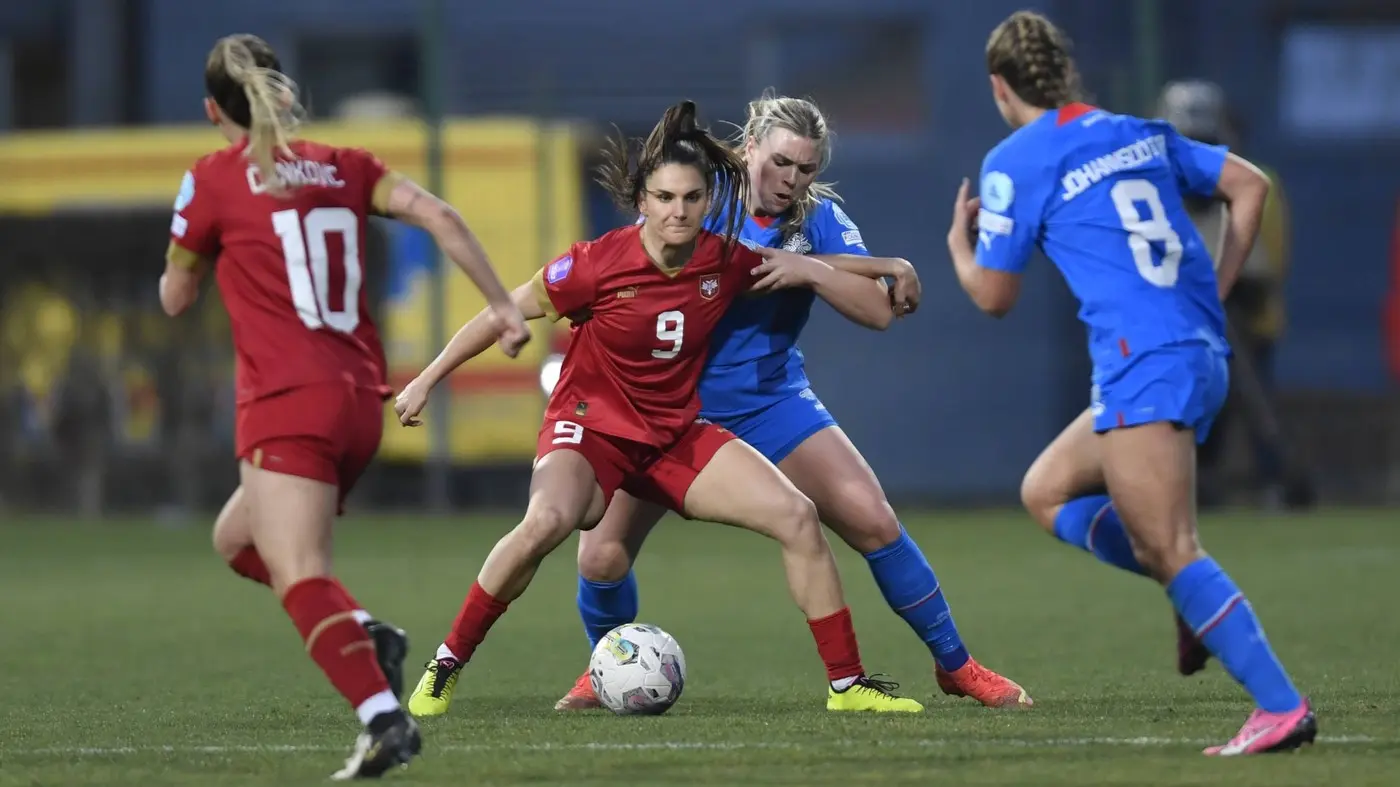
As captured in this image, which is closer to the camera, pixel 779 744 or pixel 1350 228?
pixel 779 744

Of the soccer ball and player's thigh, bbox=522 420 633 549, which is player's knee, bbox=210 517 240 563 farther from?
the soccer ball

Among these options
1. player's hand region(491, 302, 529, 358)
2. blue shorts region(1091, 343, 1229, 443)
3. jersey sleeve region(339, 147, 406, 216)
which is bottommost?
blue shorts region(1091, 343, 1229, 443)

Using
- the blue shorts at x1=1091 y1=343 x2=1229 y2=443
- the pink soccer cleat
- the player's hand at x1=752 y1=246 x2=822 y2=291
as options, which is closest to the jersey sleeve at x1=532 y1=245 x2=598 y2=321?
the player's hand at x1=752 y1=246 x2=822 y2=291

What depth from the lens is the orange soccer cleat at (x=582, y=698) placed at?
670 cm

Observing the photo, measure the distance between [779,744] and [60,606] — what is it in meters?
6.28

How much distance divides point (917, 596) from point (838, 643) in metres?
0.36

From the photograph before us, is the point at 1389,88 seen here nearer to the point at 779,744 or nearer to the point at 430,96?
the point at 430,96

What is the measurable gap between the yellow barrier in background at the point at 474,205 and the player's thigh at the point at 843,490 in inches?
419

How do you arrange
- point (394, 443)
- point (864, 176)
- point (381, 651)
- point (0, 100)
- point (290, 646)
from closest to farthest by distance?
point (381, 651) → point (290, 646) → point (394, 443) → point (864, 176) → point (0, 100)

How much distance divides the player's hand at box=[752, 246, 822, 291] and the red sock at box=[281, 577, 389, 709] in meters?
1.77

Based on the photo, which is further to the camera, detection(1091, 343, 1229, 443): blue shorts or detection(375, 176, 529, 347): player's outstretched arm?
detection(1091, 343, 1229, 443): blue shorts

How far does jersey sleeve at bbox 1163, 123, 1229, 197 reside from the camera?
5.66 metres

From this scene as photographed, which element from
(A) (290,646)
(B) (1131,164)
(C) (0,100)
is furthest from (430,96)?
(B) (1131,164)

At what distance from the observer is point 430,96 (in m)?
18.4
